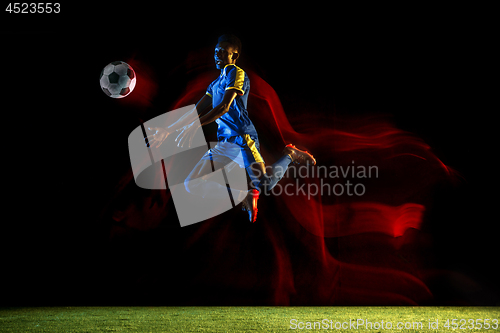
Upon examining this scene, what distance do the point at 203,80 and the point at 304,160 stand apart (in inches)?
47.4

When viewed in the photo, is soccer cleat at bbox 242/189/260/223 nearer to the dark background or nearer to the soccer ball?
the dark background

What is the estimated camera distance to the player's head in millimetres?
3156

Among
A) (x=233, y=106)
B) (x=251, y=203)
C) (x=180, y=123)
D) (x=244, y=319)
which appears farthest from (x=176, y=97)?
(x=244, y=319)

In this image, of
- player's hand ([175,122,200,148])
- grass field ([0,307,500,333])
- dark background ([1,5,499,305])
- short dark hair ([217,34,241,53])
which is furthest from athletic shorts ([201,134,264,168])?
grass field ([0,307,500,333])

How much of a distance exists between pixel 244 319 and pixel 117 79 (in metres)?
2.19

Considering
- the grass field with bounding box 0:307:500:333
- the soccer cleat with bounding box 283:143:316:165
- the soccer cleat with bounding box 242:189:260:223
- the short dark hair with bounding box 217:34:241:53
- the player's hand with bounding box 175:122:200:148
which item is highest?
the short dark hair with bounding box 217:34:241:53

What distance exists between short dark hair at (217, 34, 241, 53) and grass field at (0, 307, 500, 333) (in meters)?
2.31

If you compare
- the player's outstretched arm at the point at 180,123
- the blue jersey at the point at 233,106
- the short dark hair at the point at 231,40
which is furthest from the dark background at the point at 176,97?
the blue jersey at the point at 233,106

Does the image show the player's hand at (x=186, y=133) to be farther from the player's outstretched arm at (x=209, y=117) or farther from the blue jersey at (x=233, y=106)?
the blue jersey at (x=233, y=106)

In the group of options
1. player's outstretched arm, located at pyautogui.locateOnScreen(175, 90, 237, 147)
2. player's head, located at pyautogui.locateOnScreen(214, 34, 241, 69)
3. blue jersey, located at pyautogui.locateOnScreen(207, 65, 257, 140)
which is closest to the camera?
player's outstretched arm, located at pyautogui.locateOnScreen(175, 90, 237, 147)

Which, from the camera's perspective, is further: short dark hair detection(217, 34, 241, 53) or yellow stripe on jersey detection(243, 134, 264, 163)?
short dark hair detection(217, 34, 241, 53)

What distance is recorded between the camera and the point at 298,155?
318cm

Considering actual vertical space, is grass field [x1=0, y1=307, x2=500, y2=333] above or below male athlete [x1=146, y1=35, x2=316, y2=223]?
below

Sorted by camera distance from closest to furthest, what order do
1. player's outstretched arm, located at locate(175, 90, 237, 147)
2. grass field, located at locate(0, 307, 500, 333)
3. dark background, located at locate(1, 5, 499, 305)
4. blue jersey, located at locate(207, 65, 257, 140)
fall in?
grass field, located at locate(0, 307, 500, 333) < player's outstretched arm, located at locate(175, 90, 237, 147) < blue jersey, located at locate(207, 65, 257, 140) < dark background, located at locate(1, 5, 499, 305)
